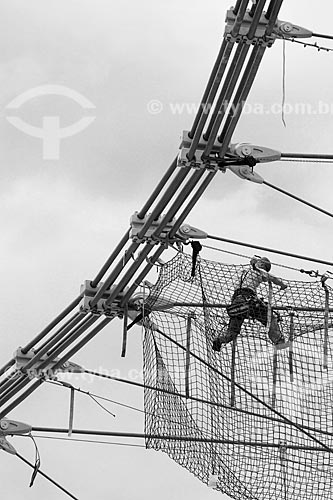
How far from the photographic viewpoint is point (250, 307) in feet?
43.8

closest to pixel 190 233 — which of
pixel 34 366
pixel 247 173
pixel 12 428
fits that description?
pixel 247 173

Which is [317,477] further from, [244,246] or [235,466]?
[244,246]

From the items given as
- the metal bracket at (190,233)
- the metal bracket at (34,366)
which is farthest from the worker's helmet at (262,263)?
the metal bracket at (34,366)

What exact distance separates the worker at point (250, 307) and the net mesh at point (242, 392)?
0.19ft

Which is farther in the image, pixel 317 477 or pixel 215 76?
pixel 317 477

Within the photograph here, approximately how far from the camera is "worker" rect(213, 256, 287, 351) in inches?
523

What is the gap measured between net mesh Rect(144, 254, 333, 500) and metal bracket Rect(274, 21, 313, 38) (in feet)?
9.40

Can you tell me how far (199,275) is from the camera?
1357 cm

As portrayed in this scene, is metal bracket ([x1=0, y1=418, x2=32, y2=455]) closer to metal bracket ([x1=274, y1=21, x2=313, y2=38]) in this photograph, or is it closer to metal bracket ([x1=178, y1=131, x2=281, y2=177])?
metal bracket ([x1=178, y1=131, x2=281, y2=177])

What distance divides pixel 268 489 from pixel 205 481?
0.60 meters

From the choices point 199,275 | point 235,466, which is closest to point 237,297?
point 199,275

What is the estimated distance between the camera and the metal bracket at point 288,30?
37.3 feet

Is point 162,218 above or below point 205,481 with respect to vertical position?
above

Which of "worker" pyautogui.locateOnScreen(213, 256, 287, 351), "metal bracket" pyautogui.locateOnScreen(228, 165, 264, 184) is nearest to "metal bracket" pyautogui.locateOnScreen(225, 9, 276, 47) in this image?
"metal bracket" pyautogui.locateOnScreen(228, 165, 264, 184)
